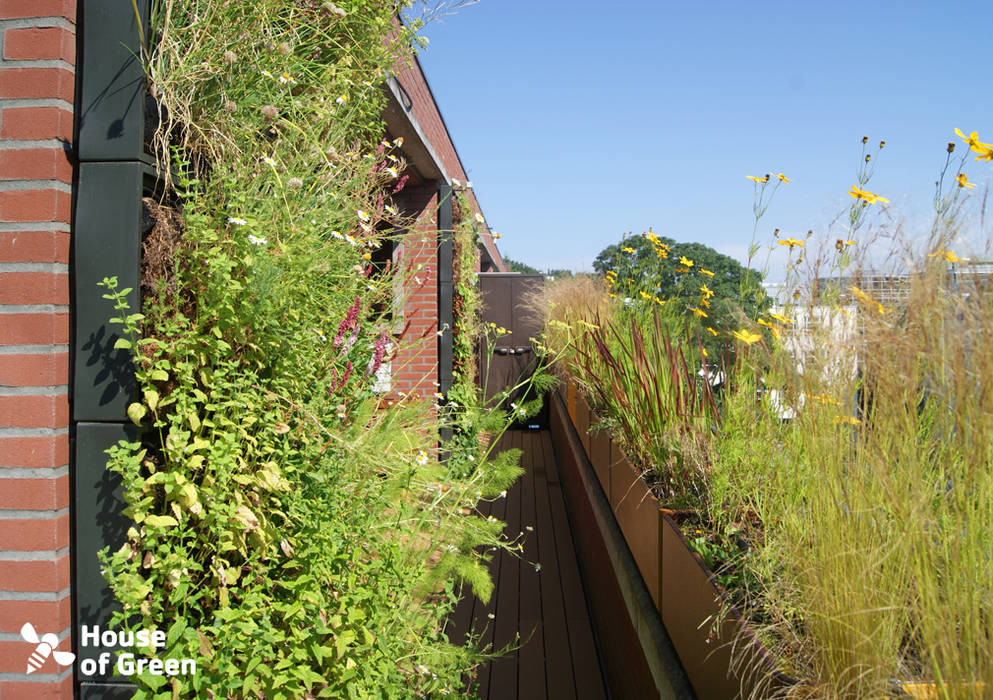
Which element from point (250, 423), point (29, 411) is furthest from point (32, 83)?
point (250, 423)

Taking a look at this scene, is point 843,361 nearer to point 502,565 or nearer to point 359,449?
point 359,449

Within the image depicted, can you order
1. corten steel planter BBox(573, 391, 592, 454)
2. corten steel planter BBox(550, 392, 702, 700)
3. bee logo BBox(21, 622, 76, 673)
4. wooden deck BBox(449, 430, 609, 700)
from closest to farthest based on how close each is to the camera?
bee logo BBox(21, 622, 76, 673), corten steel planter BBox(550, 392, 702, 700), wooden deck BBox(449, 430, 609, 700), corten steel planter BBox(573, 391, 592, 454)

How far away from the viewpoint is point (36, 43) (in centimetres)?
157

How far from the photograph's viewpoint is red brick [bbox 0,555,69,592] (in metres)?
1.53

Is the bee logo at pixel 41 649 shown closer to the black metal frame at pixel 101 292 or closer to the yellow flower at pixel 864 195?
the black metal frame at pixel 101 292

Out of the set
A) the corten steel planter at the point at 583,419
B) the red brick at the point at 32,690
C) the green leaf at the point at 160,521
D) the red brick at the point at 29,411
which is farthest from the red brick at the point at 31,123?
the corten steel planter at the point at 583,419

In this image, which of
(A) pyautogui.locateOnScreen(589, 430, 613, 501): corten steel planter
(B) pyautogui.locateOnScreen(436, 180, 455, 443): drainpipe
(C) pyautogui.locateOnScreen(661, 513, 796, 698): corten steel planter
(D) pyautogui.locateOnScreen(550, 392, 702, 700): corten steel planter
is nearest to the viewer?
(C) pyautogui.locateOnScreen(661, 513, 796, 698): corten steel planter

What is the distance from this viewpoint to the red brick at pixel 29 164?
1.56 meters

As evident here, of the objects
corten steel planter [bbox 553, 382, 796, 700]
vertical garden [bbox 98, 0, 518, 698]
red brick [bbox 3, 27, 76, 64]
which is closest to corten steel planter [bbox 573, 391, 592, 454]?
corten steel planter [bbox 553, 382, 796, 700]

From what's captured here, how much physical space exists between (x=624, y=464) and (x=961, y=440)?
1518 mm

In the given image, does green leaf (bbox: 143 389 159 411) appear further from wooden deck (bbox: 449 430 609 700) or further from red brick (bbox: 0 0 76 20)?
wooden deck (bbox: 449 430 609 700)

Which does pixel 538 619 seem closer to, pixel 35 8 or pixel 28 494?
pixel 28 494

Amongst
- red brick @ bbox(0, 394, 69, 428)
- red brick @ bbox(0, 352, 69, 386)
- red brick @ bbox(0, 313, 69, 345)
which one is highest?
red brick @ bbox(0, 313, 69, 345)

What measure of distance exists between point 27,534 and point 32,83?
103 cm
